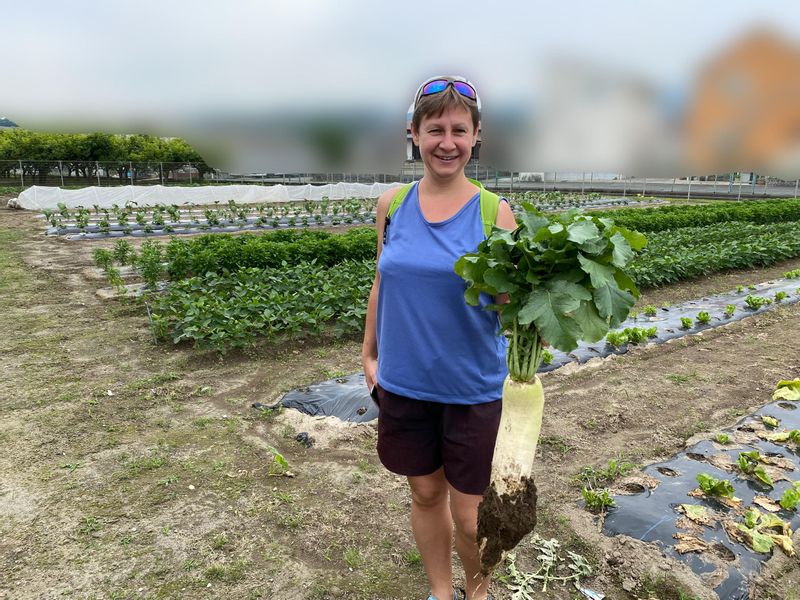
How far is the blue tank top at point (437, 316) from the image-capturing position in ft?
6.09

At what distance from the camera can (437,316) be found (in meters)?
1.88

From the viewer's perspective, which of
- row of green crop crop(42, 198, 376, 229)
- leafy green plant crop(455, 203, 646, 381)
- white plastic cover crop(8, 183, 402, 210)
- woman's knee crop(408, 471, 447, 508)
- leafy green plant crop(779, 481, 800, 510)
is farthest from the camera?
white plastic cover crop(8, 183, 402, 210)

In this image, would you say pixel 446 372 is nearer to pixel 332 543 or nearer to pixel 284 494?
pixel 332 543

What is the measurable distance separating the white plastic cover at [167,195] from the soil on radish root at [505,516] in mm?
14590

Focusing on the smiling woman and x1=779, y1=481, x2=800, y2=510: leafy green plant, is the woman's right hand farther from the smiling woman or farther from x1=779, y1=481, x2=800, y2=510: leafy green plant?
x1=779, y1=481, x2=800, y2=510: leafy green plant

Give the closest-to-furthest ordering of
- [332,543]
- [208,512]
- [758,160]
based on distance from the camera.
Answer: [332,543], [208,512], [758,160]

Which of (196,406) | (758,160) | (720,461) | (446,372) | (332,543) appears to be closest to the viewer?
(446,372)

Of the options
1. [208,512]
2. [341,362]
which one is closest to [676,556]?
[208,512]

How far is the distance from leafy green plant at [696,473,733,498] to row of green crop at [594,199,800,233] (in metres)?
12.5

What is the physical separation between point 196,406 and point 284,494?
1684mm

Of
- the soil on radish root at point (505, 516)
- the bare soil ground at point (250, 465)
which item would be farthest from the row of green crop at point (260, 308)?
the soil on radish root at point (505, 516)

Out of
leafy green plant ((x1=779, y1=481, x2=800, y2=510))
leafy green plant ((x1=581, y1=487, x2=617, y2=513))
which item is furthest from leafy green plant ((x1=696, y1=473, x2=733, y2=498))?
leafy green plant ((x1=581, y1=487, x2=617, y2=513))

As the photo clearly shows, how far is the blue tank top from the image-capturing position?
186cm

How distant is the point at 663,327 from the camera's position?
692cm
